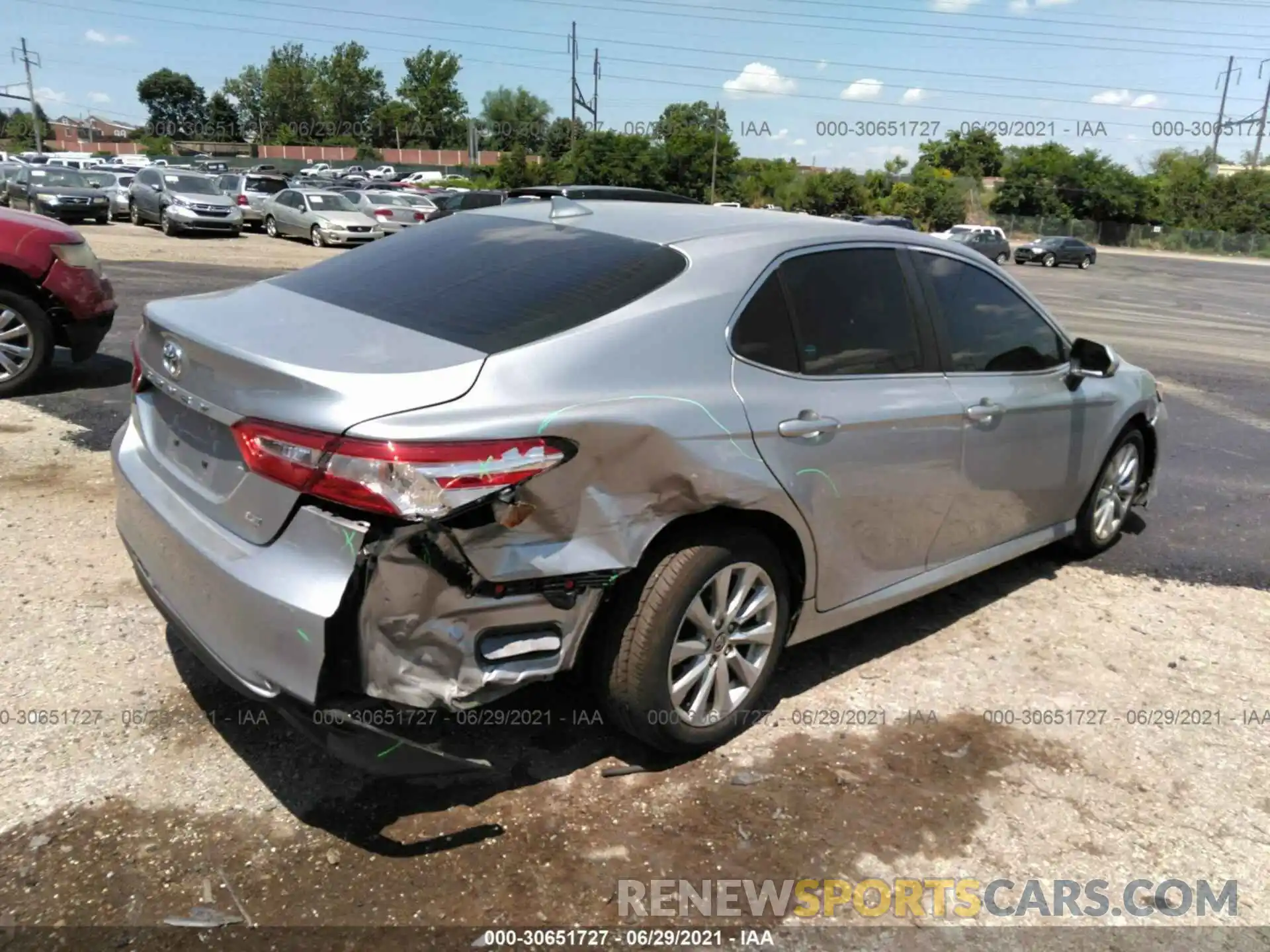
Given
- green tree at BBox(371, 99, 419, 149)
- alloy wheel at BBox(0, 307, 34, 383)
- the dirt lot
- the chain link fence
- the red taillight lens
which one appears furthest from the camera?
green tree at BBox(371, 99, 419, 149)

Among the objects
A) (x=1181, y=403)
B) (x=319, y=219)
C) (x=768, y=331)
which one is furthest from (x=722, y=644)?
(x=319, y=219)

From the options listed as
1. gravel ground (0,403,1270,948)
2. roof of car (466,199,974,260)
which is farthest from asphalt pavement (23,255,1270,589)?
roof of car (466,199,974,260)

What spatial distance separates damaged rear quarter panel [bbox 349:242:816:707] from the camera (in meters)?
2.41

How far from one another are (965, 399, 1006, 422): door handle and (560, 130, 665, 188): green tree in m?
58.3

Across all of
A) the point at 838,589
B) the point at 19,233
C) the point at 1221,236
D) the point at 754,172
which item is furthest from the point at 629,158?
the point at 838,589

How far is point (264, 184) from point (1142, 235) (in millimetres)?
59976

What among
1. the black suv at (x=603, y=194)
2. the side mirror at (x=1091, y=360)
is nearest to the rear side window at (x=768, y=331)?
the black suv at (x=603, y=194)

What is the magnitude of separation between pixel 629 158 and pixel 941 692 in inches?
2392

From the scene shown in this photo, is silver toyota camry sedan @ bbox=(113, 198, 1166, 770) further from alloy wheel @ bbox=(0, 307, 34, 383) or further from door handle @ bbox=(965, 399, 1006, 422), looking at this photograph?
alloy wheel @ bbox=(0, 307, 34, 383)

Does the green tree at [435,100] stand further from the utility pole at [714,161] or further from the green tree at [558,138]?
the utility pole at [714,161]

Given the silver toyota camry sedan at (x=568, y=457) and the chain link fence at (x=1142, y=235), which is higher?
the chain link fence at (x=1142, y=235)

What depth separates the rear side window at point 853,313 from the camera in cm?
338

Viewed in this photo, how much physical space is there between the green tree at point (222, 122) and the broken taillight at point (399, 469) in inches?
5080

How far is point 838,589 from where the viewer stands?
353 centimetres
